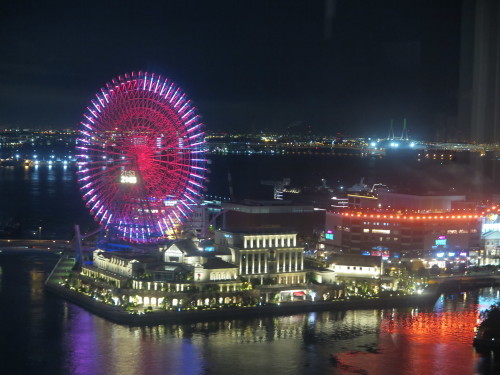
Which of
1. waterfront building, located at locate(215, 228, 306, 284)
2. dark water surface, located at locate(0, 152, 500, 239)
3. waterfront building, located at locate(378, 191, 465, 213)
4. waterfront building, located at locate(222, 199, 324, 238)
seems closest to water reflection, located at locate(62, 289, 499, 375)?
waterfront building, located at locate(215, 228, 306, 284)

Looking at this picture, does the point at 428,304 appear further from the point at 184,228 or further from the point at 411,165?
the point at 411,165

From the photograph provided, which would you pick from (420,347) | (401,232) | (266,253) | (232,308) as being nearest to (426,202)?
(401,232)

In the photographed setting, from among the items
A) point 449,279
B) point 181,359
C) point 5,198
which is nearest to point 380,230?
point 449,279

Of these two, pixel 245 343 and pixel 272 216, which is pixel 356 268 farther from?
pixel 272 216

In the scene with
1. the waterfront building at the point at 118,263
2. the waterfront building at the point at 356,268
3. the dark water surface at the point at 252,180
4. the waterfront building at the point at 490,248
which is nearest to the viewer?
the waterfront building at the point at 118,263

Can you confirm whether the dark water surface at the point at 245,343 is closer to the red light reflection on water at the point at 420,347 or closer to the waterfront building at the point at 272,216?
the red light reflection on water at the point at 420,347

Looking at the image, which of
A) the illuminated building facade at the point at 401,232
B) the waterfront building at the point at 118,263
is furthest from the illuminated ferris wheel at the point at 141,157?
the illuminated building facade at the point at 401,232

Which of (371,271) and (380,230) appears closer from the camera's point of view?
(371,271)
